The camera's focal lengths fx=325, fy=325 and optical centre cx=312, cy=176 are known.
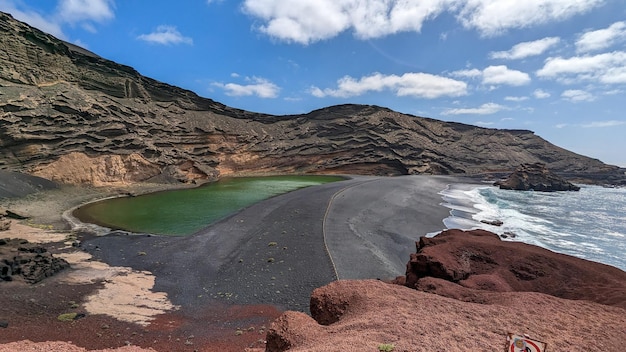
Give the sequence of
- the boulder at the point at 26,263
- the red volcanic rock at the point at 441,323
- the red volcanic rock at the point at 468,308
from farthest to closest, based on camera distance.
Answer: the boulder at the point at 26,263 < the red volcanic rock at the point at 468,308 < the red volcanic rock at the point at 441,323

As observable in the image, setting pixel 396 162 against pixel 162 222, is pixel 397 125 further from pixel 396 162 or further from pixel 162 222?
pixel 162 222

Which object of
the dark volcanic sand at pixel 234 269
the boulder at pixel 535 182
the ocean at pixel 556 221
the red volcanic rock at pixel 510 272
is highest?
the boulder at pixel 535 182

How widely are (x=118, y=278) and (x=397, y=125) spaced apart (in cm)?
6878

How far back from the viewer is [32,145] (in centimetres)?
3200

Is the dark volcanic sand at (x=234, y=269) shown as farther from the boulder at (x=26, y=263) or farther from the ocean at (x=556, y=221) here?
the ocean at (x=556, y=221)

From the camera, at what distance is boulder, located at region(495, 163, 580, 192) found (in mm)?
54281

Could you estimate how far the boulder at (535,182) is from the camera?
54.3m

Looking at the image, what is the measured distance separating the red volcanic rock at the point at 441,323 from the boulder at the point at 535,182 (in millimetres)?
56118

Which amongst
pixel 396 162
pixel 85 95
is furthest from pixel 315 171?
pixel 85 95

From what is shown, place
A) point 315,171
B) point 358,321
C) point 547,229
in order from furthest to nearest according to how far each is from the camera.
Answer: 1. point 315,171
2. point 547,229
3. point 358,321

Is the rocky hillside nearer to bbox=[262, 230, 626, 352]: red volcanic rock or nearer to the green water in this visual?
the green water

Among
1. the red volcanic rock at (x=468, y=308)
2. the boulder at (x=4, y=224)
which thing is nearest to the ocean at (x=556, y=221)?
the red volcanic rock at (x=468, y=308)

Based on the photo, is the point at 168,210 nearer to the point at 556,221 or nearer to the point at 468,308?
the point at 468,308

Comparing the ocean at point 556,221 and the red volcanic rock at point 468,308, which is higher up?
the red volcanic rock at point 468,308
